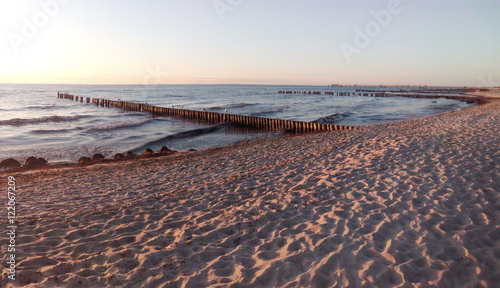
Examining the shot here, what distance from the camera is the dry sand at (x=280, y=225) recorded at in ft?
12.1

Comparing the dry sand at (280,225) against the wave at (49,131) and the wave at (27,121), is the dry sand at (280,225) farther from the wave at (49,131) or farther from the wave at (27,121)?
the wave at (27,121)

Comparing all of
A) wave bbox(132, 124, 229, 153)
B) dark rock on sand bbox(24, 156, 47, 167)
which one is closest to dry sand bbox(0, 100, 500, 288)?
dark rock on sand bbox(24, 156, 47, 167)

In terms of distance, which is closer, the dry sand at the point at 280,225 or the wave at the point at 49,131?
the dry sand at the point at 280,225

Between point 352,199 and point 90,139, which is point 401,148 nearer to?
point 352,199

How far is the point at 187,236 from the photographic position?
477 cm

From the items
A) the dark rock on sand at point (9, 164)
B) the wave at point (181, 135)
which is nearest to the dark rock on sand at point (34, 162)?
the dark rock on sand at point (9, 164)

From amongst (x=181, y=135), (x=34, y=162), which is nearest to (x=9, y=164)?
(x=34, y=162)

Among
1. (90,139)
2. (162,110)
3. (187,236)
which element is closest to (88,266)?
(187,236)

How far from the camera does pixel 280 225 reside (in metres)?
4.97

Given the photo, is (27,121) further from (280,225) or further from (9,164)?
(280,225)

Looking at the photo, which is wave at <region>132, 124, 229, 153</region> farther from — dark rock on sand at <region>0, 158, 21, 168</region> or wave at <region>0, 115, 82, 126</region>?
wave at <region>0, 115, 82, 126</region>

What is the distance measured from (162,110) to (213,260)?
3332cm

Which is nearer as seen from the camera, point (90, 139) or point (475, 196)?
point (475, 196)

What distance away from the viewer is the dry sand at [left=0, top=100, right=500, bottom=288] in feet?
12.1
